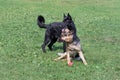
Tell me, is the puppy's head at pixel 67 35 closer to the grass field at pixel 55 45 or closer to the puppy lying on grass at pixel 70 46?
the puppy lying on grass at pixel 70 46

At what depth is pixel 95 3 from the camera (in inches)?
863

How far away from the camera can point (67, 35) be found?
8.73 m

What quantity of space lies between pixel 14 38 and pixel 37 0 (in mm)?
10993

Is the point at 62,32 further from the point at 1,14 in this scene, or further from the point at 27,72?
the point at 1,14

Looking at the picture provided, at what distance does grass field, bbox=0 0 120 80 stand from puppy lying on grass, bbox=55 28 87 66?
0.18m

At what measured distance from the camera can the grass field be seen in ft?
26.7

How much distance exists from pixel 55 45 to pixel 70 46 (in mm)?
1858

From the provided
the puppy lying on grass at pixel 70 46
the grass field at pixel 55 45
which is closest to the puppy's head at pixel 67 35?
the puppy lying on grass at pixel 70 46

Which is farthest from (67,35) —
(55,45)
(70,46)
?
(55,45)

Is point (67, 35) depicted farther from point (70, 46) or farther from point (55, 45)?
point (55, 45)

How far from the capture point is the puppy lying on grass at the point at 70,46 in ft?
28.6

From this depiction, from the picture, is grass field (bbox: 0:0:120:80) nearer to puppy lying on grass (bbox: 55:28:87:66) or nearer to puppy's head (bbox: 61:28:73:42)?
puppy lying on grass (bbox: 55:28:87:66)

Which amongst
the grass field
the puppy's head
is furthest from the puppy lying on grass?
the grass field

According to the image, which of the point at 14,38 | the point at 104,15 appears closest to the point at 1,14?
the point at 104,15
